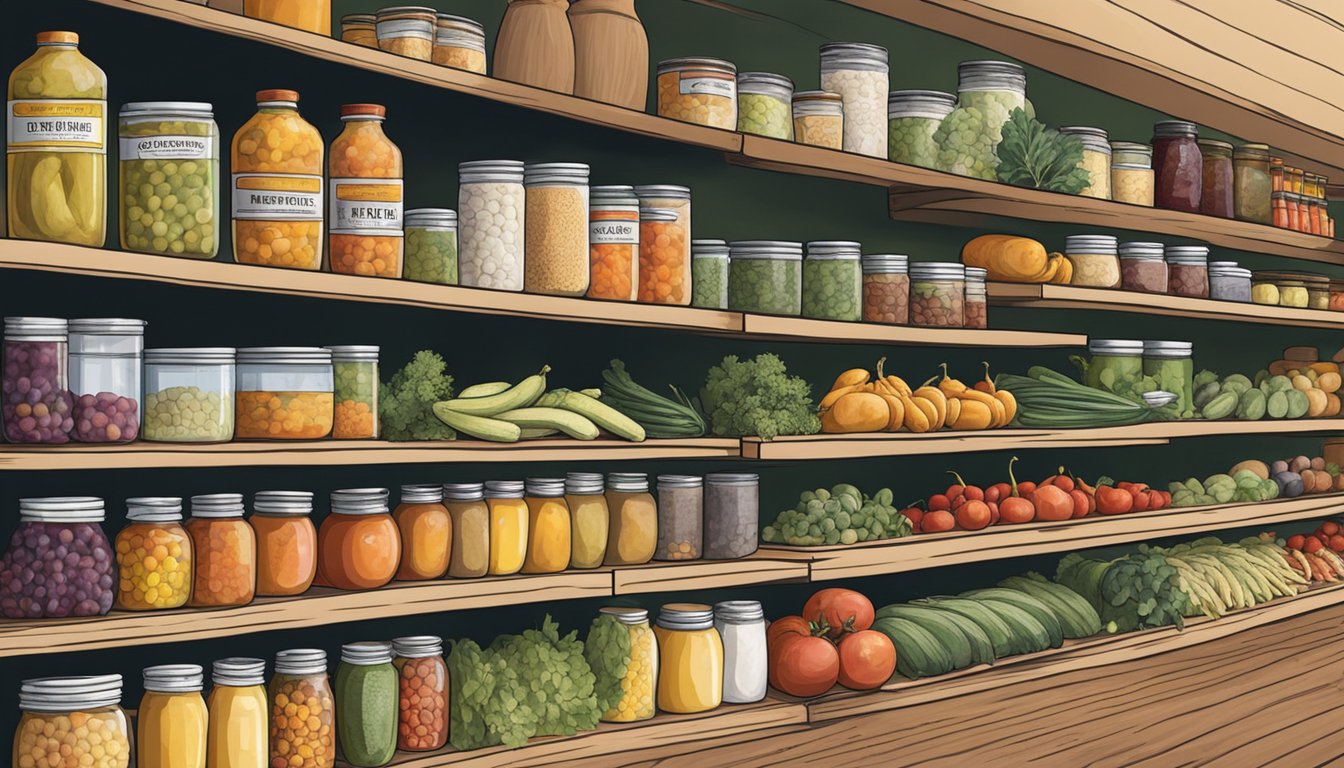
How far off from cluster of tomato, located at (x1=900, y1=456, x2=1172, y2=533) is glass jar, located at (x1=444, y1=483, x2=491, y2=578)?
1336 mm

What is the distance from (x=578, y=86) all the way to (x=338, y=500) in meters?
0.99

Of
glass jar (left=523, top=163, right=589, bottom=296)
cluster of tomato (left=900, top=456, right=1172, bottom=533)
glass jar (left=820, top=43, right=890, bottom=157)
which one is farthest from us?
cluster of tomato (left=900, top=456, right=1172, bottom=533)

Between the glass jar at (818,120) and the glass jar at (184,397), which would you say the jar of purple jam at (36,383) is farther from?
the glass jar at (818,120)

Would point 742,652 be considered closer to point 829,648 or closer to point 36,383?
point 829,648

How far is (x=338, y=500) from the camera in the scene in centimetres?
261

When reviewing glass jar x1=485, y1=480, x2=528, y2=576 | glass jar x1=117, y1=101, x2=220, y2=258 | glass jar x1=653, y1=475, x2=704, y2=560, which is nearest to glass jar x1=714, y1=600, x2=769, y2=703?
glass jar x1=653, y1=475, x2=704, y2=560

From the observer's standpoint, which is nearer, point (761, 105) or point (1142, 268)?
point (761, 105)

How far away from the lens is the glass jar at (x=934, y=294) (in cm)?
355

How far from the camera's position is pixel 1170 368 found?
4.33m

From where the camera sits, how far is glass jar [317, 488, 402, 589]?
8.42 feet

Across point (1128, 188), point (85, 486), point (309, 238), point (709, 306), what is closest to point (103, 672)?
point (85, 486)

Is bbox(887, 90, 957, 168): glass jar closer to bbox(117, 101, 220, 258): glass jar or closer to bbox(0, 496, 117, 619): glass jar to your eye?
bbox(117, 101, 220, 258): glass jar

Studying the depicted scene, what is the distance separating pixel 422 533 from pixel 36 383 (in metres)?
0.74

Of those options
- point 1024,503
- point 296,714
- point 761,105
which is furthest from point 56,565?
point 1024,503
